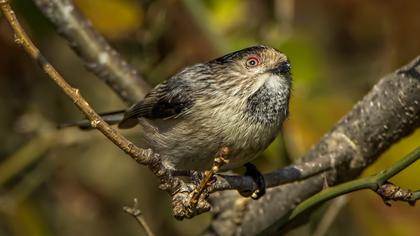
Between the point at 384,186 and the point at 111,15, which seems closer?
the point at 384,186

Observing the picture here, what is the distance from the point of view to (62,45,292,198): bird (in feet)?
12.0

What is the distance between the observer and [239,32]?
5.10m

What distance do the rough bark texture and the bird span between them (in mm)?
198

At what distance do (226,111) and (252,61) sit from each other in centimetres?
29

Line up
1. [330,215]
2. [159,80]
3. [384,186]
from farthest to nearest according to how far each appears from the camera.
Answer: [159,80], [330,215], [384,186]

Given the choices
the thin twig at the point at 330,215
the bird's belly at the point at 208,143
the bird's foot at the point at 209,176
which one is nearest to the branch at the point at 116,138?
the bird's foot at the point at 209,176

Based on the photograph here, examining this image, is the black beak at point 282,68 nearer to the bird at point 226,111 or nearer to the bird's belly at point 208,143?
the bird at point 226,111

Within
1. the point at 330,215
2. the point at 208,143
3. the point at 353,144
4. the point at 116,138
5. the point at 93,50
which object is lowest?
the point at 330,215

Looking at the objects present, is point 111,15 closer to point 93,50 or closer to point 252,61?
point 93,50

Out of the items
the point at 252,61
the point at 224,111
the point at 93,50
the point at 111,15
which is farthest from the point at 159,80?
the point at 224,111

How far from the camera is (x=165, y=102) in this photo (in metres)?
3.98

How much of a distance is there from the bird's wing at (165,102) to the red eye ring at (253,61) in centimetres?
30

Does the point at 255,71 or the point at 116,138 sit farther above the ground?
the point at 116,138

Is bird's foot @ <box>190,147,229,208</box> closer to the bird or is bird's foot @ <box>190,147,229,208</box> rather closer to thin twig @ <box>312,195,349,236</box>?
Result: the bird
